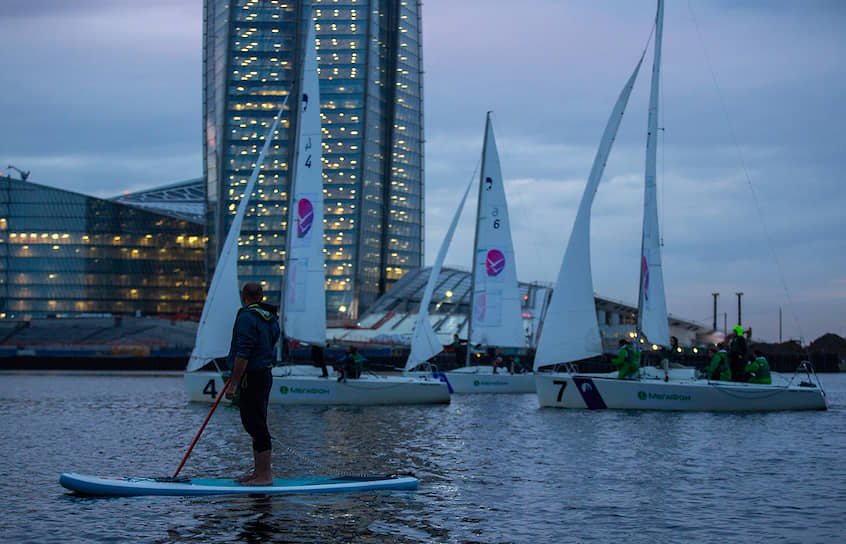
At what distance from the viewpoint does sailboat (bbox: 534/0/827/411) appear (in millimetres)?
25062

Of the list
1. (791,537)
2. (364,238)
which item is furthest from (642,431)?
(364,238)

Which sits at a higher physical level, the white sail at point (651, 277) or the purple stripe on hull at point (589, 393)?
the white sail at point (651, 277)

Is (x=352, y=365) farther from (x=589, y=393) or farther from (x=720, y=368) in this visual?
(x=720, y=368)

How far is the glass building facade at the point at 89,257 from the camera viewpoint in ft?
407

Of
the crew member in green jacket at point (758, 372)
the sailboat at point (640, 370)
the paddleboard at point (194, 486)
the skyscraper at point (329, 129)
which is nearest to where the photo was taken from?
the paddleboard at point (194, 486)

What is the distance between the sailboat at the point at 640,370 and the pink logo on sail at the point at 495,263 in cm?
1329

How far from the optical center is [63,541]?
8078 mm

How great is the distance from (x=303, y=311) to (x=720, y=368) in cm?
1279

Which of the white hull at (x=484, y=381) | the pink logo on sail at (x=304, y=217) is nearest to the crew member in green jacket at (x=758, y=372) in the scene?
the white hull at (x=484, y=381)

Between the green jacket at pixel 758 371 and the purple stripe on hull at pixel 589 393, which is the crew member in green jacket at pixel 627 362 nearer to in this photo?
the purple stripe on hull at pixel 589 393

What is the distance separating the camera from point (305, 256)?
97.0 feet

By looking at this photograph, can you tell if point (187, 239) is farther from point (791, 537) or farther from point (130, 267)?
point (791, 537)

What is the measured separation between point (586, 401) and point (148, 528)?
19.0 meters

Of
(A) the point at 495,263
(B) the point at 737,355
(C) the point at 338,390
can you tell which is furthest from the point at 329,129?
(B) the point at 737,355
